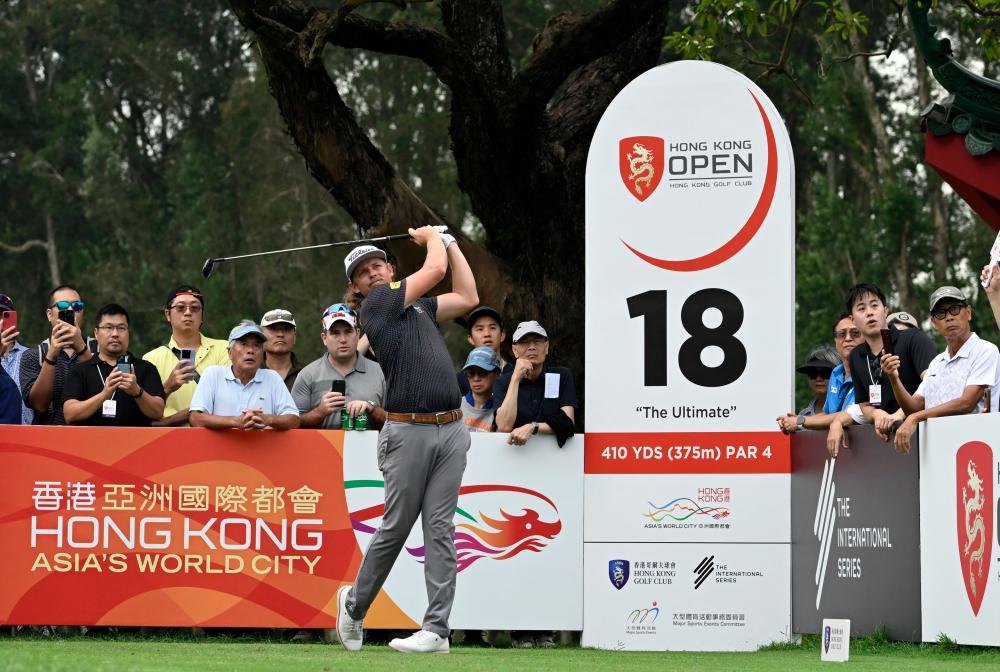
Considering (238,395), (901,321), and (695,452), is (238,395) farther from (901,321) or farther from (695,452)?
(901,321)

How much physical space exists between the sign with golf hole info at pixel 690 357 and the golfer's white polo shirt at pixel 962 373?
3.00ft

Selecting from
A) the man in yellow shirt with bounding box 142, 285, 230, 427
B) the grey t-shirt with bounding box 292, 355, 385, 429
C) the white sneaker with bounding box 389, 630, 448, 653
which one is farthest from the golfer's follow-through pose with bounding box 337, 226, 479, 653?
the man in yellow shirt with bounding box 142, 285, 230, 427

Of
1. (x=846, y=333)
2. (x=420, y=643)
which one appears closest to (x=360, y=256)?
(x=420, y=643)

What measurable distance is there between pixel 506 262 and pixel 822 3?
13.1 ft

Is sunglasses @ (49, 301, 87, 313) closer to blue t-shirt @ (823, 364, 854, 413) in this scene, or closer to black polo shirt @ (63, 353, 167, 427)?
black polo shirt @ (63, 353, 167, 427)

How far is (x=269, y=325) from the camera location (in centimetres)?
1181

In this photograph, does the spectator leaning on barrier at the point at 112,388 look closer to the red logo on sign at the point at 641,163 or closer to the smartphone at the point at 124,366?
the smartphone at the point at 124,366

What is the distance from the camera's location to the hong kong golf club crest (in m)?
10.3

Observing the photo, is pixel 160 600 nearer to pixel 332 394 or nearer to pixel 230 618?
pixel 230 618

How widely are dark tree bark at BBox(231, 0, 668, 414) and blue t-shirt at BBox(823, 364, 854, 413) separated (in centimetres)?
432

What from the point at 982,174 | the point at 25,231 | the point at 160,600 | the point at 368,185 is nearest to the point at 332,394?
the point at 160,600

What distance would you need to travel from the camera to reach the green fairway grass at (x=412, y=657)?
737 centimetres

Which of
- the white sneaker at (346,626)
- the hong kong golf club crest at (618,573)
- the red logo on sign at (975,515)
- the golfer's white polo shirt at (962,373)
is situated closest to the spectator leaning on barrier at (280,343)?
the hong kong golf club crest at (618,573)

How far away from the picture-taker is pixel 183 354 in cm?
1166
